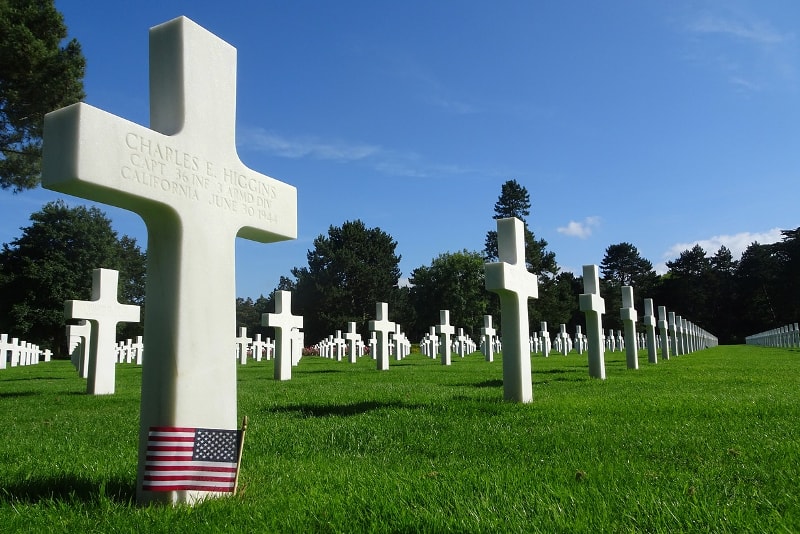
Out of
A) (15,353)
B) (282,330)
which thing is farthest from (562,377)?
(15,353)

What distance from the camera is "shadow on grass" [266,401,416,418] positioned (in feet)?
21.8

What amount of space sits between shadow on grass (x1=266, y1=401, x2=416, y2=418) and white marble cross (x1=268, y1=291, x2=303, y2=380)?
6690mm

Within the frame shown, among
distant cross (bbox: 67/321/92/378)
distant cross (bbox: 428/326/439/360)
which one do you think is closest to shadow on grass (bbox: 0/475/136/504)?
distant cross (bbox: 67/321/92/378)

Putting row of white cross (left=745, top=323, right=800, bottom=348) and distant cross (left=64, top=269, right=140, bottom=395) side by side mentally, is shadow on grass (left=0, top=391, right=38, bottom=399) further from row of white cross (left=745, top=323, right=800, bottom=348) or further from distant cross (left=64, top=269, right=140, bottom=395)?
row of white cross (left=745, top=323, right=800, bottom=348)

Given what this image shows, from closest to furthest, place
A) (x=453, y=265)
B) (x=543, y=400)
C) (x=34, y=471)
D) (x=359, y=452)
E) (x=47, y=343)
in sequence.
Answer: (x=34, y=471)
(x=359, y=452)
(x=543, y=400)
(x=47, y=343)
(x=453, y=265)

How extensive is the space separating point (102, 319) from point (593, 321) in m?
9.55

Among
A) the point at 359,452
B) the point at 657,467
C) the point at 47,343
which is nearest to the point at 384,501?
the point at 359,452

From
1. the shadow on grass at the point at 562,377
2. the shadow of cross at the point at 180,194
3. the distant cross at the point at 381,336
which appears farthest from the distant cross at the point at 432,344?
the shadow of cross at the point at 180,194

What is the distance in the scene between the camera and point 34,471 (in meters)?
3.99

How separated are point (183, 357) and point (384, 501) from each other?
53.8 inches

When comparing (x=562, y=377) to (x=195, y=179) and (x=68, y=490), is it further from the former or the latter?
(x=68, y=490)

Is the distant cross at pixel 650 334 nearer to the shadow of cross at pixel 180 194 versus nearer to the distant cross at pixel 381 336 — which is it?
the distant cross at pixel 381 336

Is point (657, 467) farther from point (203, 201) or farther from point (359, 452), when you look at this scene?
point (203, 201)

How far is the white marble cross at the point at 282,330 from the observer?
45.9 ft
